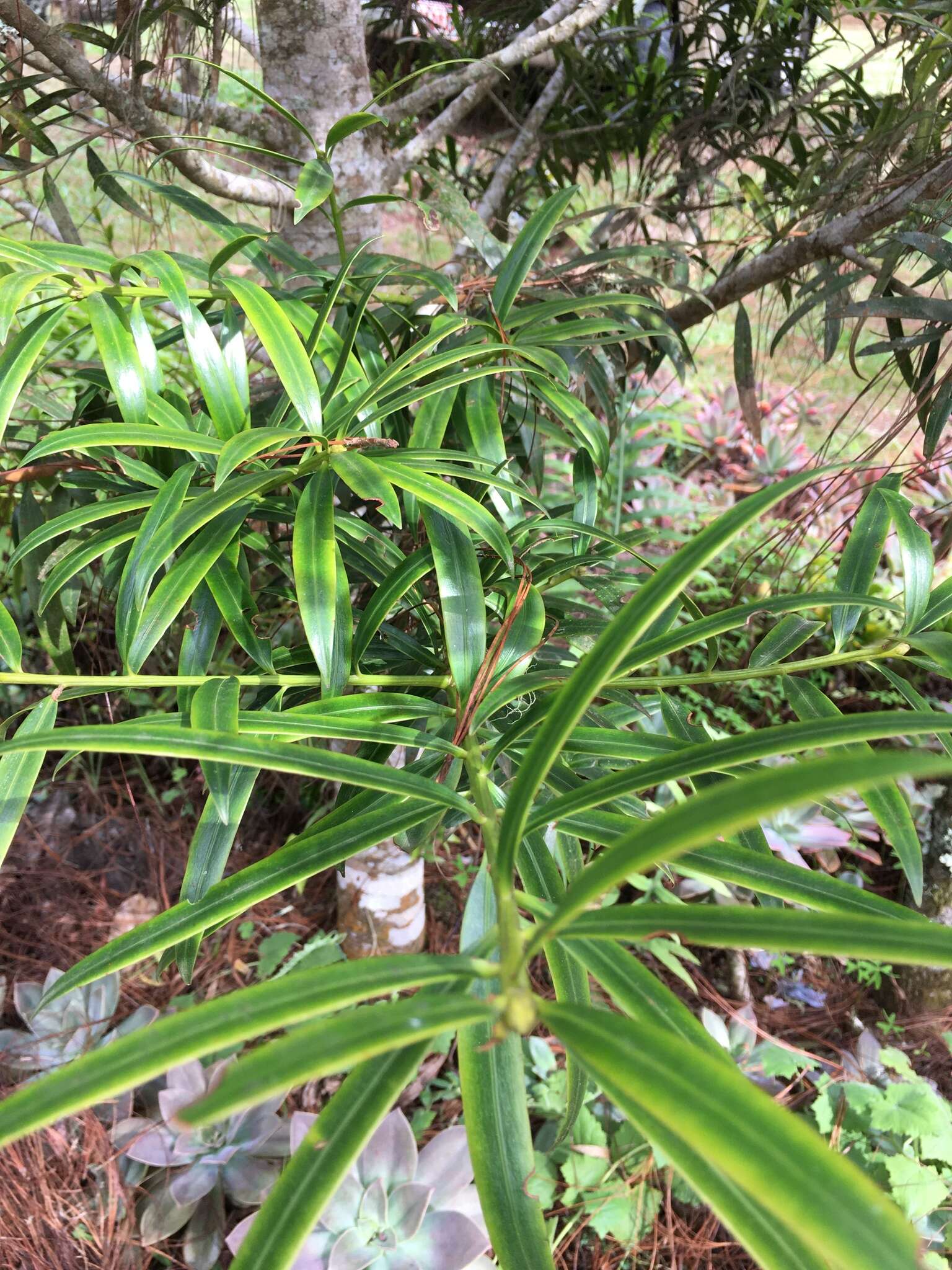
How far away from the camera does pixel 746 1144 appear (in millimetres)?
165

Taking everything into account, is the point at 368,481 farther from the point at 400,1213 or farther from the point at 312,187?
the point at 400,1213

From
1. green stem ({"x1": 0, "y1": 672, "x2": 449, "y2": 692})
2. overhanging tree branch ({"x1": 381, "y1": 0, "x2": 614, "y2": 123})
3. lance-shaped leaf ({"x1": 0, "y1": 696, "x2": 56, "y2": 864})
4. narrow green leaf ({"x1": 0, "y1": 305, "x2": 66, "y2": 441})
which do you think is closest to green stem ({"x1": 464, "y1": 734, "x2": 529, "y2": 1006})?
green stem ({"x1": 0, "y1": 672, "x2": 449, "y2": 692})

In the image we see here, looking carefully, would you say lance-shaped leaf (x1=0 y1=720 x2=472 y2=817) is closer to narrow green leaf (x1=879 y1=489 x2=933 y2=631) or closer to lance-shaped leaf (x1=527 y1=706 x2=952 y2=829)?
lance-shaped leaf (x1=527 y1=706 x2=952 y2=829)

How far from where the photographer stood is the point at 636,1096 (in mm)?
185

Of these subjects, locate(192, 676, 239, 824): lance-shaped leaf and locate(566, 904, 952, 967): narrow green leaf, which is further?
locate(192, 676, 239, 824): lance-shaped leaf

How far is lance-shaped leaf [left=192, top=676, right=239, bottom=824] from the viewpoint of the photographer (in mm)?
390

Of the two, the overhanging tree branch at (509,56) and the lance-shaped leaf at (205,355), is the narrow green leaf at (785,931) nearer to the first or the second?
the lance-shaped leaf at (205,355)

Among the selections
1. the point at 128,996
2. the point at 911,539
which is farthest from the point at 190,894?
the point at 128,996

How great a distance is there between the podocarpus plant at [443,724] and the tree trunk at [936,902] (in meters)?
0.68

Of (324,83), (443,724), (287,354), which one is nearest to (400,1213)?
(443,724)

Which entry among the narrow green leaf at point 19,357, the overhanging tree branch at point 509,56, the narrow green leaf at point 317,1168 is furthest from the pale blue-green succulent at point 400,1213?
the overhanging tree branch at point 509,56

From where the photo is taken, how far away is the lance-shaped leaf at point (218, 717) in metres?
0.39

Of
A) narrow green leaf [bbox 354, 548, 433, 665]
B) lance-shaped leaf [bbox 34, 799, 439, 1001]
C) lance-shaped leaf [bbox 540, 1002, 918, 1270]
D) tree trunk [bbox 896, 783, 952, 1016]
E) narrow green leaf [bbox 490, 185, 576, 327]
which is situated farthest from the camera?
tree trunk [bbox 896, 783, 952, 1016]

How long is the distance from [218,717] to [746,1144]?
11.9 inches
